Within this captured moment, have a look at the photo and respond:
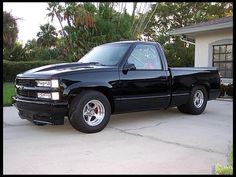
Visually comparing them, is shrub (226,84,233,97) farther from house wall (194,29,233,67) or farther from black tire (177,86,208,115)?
black tire (177,86,208,115)

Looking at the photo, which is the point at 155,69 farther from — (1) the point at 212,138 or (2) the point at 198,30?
(2) the point at 198,30

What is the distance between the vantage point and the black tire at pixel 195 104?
891cm

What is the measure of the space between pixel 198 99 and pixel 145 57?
2124 mm

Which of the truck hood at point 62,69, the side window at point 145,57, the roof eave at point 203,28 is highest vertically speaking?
the roof eave at point 203,28

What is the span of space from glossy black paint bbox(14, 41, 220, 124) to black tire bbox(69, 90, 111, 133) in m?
0.13

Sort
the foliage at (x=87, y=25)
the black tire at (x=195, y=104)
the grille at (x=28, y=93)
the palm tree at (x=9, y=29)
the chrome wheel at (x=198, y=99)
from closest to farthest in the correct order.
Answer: the grille at (x=28, y=93), the black tire at (x=195, y=104), the chrome wheel at (x=198, y=99), the foliage at (x=87, y=25), the palm tree at (x=9, y=29)

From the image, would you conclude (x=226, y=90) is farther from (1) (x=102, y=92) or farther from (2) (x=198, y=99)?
(1) (x=102, y=92)

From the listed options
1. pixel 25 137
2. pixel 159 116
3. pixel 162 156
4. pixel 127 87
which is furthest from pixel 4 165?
pixel 159 116

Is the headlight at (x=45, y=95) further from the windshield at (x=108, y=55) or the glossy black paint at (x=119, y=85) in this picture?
the windshield at (x=108, y=55)

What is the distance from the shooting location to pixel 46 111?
253 inches

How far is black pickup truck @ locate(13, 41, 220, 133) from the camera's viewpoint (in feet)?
21.3

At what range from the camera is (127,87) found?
288 inches

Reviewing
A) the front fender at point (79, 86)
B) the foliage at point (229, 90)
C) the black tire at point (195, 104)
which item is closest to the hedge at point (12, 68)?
the foliage at point (229, 90)

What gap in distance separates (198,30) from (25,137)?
10.5 m
